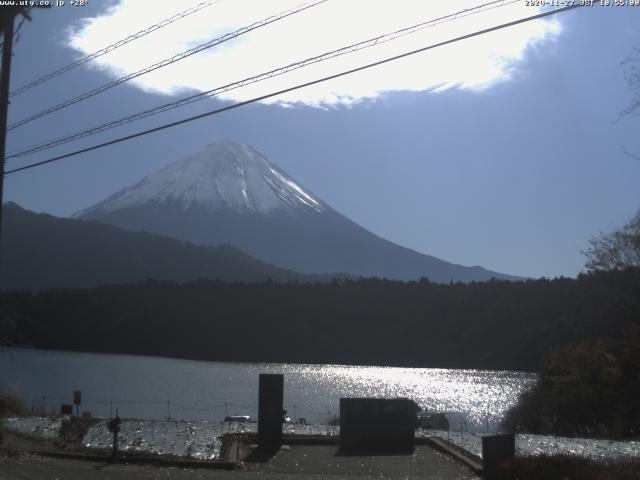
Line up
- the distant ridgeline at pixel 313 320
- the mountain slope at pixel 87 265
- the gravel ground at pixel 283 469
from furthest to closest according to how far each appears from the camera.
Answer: the mountain slope at pixel 87 265 → the distant ridgeline at pixel 313 320 → the gravel ground at pixel 283 469

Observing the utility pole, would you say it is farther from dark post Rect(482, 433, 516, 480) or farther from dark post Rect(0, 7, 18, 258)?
dark post Rect(482, 433, 516, 480)

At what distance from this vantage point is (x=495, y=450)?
15.3 metres

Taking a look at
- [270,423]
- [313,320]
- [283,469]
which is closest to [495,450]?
[283,469]

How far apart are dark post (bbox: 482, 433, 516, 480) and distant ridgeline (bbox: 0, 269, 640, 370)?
70418 mm

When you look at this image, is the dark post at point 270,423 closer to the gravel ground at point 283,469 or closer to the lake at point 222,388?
the gravel ground at point 283,469

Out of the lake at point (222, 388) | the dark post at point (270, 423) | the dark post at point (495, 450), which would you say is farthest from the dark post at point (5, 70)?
the lake at point (222, 388)

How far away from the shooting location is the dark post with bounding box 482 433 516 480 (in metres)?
15.2

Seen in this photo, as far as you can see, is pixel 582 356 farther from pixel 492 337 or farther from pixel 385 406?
pixel 492 337

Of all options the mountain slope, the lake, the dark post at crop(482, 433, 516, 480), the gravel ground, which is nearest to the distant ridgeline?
the lake

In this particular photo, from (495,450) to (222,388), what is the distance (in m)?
46.9

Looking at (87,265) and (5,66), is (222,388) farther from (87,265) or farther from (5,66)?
(87,265)

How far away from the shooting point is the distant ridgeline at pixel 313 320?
94.8 metres

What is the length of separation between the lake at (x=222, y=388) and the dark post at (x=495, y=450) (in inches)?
814

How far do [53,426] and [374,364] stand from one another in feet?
279
